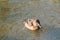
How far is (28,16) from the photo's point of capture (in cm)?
1491

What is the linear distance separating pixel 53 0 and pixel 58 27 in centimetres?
445

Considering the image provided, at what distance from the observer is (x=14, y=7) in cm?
1645

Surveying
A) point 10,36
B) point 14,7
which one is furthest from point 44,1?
point 10,36

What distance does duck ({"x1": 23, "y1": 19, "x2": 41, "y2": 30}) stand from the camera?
13.4 m

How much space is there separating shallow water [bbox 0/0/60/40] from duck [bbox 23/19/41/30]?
0.58ft

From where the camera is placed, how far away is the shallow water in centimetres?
1269

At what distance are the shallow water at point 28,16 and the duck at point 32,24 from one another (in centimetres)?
18

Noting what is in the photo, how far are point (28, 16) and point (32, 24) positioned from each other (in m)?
1.17

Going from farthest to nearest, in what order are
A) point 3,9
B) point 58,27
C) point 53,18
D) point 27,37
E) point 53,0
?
1. point 53,0
2. point 3,9
3. point 53,18
4. point 58,27
5. point 27,37

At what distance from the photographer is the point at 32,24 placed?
45.3ft

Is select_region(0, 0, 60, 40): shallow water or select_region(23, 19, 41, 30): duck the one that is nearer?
select_region(0, 0, 60, 40): shallow water

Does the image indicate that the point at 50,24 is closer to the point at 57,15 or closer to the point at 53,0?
the point at 57,15

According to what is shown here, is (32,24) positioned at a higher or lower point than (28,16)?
lower

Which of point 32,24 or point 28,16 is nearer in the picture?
point 32,24
